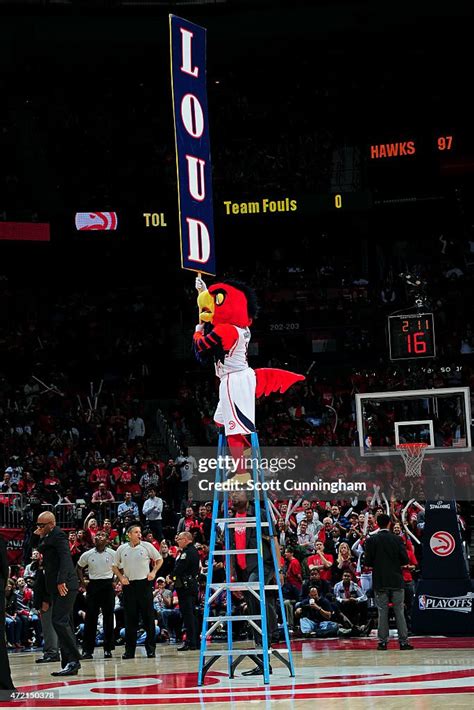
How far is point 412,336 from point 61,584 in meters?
8.37

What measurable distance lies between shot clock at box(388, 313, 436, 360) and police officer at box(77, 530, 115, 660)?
618cm

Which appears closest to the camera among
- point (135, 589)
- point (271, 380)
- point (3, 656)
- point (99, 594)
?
point (3, 656)

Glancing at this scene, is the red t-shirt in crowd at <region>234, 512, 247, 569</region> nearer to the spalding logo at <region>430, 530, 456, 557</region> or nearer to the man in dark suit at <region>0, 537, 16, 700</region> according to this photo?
the man in dark suit at <region>0, 537, 16, 700</region>

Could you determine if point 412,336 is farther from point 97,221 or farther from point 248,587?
point 97,221

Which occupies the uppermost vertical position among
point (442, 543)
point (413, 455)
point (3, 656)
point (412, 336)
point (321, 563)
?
point (412, 336)

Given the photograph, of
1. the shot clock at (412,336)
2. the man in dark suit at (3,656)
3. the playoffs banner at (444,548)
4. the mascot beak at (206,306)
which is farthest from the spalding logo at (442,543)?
the man in dark suit at (3,656)

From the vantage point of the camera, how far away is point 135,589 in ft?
48.0

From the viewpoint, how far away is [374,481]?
19.7 metres

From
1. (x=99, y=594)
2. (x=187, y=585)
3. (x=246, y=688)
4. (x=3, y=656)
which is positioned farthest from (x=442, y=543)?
(x=3, y=656)

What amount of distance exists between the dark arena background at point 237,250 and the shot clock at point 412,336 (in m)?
0.04

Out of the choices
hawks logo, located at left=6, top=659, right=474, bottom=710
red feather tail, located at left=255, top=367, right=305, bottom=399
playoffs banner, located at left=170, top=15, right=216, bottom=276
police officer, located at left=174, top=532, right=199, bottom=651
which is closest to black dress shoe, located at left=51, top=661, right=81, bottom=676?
hawks logo, located at left=6, top=659, right=474, bottom=710

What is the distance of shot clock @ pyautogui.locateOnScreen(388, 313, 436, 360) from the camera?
18359mm

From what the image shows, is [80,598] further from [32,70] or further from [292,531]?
[32,70]
